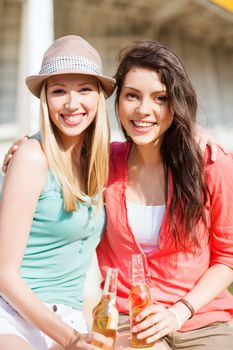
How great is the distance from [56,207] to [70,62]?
2.25 ft

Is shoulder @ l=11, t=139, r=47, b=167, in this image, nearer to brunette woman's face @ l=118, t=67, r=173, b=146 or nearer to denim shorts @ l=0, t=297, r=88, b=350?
brunette woman's face @ l=118, t=67, r=173, b=146

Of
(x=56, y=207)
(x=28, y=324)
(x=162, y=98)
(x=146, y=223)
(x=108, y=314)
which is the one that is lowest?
(x=28, y=324)

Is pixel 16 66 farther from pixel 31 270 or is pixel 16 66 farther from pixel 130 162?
pixel 31 270

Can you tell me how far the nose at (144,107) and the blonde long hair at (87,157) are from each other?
6.9 inches

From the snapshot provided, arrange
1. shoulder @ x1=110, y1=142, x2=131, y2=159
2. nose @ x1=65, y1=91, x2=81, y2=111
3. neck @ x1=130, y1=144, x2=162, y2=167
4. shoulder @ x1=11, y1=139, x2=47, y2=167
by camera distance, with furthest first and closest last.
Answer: shoulder @ x1=110, y1=142, x2=131, y2=159 < neck @ x1=130, y1=144, x2=162, y2=167 < nose @ x1=65, y1=91, x2=81, y2=111 < shoulder @ x1=11, y1=139, x2=47, y2=167

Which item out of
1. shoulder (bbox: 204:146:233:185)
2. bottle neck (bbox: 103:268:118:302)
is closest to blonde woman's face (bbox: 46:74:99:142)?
shoulder (bbox: 204:146:233:185)

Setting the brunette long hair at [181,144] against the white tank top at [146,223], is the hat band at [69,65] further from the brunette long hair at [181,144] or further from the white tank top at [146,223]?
the white tank top at [146,223]

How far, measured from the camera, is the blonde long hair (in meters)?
2.51

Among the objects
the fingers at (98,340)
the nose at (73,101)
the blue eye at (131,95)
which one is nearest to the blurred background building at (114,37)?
the blue eye at (131,95)

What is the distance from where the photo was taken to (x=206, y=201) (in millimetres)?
2717

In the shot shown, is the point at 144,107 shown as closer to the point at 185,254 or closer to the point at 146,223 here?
the point at 146,223

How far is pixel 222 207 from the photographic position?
2.67 m

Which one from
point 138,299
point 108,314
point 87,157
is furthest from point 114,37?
point 108,314

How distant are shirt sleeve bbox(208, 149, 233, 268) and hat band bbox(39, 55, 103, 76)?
755mm
